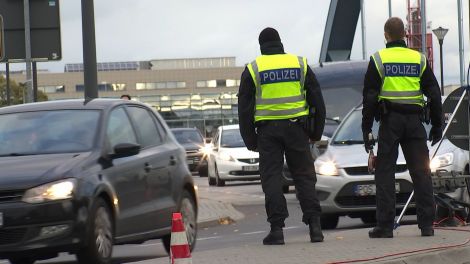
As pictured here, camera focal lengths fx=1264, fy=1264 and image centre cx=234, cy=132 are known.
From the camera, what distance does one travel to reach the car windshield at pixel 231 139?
3319 centimetres

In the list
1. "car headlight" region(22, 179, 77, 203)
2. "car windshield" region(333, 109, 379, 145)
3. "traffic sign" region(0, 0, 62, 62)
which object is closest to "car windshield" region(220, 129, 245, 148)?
"car windshield" region(333, 109, 379, 145)

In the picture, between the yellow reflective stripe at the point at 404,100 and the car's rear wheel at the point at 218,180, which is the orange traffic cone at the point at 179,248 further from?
the car's rear wheel at the point at 218,180

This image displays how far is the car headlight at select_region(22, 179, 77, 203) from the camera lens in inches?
403

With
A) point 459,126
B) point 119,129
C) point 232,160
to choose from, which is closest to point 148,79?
point 232,160

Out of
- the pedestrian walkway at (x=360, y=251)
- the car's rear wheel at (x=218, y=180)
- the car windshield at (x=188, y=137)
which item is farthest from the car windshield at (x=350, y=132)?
the car windshield at (x=188, y=137)

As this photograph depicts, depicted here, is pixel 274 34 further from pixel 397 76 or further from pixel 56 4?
pixel 56 4

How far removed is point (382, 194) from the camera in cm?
1166

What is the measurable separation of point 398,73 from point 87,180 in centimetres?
308

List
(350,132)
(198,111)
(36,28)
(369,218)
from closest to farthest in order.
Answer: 1. (369,218)
2. (350,132)
3. (36,28)
4. (198,111)

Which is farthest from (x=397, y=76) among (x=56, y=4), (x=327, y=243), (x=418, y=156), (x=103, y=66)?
(x=103, y=66)

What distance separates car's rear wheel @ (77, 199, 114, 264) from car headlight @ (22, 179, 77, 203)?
0.96 ft

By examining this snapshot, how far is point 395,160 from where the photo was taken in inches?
459

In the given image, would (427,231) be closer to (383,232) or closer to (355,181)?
(383,232)

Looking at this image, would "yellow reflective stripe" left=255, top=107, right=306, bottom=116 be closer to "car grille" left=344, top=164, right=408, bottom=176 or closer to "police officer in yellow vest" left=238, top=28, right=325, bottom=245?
"police officer in yellow vest" left=238, top=28, right=325, bottom=245
